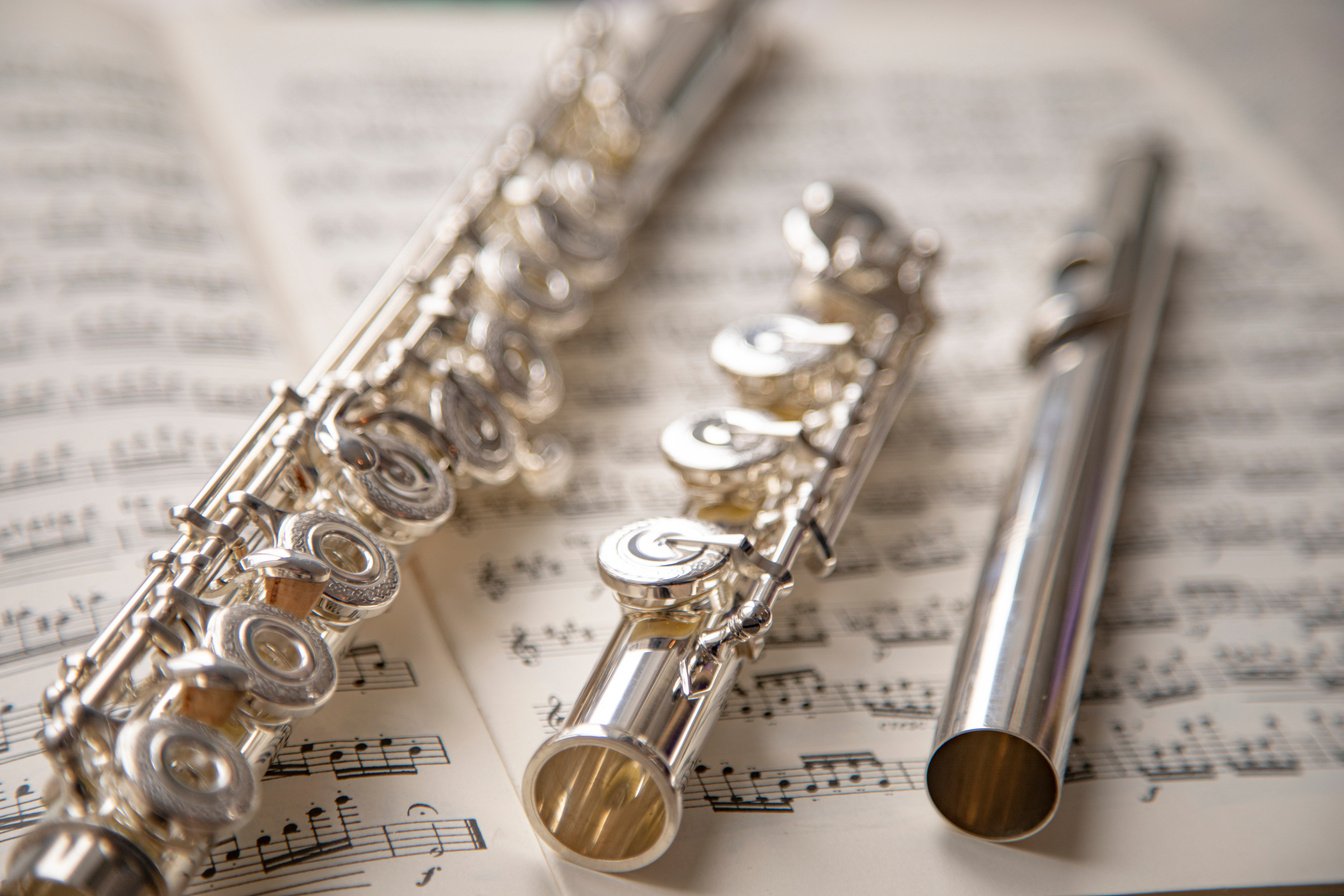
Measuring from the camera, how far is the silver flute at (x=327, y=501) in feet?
2.10

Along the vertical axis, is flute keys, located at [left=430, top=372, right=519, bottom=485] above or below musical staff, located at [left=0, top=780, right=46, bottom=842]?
above

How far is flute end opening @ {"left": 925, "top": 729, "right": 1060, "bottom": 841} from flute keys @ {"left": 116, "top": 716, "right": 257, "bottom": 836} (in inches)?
18.5

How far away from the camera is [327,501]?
2.80 ft

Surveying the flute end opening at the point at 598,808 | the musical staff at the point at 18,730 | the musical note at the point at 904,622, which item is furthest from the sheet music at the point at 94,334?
the musical note at the point at 904,622

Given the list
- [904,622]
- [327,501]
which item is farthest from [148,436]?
[904,622]

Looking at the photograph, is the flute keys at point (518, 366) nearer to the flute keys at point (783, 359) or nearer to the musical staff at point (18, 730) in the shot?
the flute keys at point (783, 359)

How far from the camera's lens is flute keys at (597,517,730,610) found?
2.54 ft

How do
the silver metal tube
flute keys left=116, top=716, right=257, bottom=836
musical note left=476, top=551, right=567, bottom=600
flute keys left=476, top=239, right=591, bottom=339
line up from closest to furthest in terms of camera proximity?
flute keys left=116, top=716, right=257, bottom=836, the silver metal tube, musical note left=476, top=551, right=567, bottom=600, flute keys left=476, top=239, right=591, bottom=339

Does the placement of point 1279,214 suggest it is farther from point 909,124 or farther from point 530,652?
point 530,652

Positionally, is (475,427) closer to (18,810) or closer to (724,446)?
(724,446)

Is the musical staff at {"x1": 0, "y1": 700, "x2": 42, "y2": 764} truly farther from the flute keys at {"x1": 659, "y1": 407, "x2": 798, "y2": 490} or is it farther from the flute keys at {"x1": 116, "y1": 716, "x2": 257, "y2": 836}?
the flute keys at {"x1": 659, "y1": 407, "x2": 798, "y2": 490}

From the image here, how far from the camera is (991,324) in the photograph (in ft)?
4.52

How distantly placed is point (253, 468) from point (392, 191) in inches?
26.3

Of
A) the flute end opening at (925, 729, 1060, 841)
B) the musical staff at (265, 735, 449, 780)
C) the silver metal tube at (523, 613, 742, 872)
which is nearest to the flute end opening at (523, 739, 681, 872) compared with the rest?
the silver metal tube at (523, 613, 742, 872)
